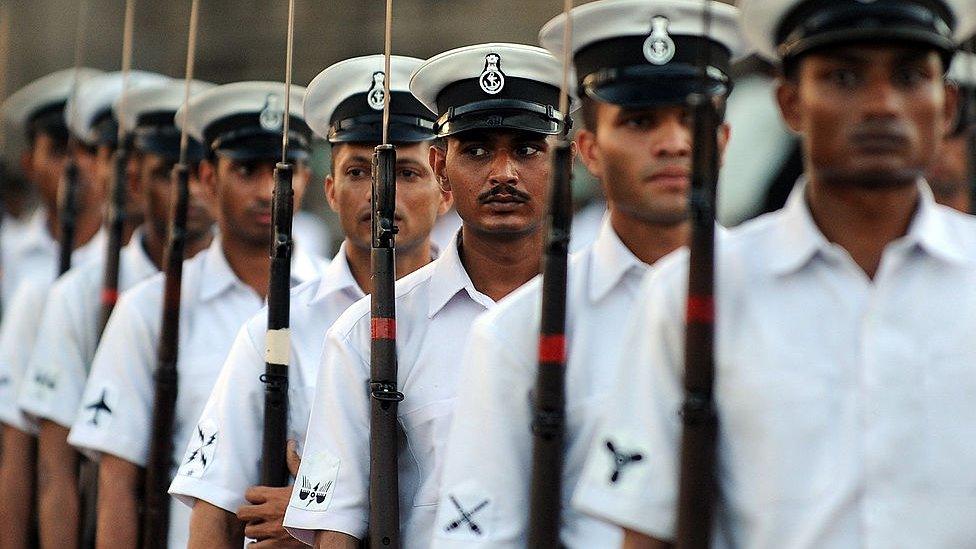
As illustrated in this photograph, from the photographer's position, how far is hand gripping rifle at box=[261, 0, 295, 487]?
5.04 metres

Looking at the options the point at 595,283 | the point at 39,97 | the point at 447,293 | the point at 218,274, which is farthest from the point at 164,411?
the point at 39,97

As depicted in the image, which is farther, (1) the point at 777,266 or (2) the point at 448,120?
(2) the point at 448,120

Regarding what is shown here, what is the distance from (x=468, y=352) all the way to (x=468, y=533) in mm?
410

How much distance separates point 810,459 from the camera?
3234 millimetres

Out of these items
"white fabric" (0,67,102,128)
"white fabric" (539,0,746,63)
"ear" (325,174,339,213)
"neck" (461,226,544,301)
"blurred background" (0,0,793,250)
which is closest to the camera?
A: "white fabric" (539,0,746,63)

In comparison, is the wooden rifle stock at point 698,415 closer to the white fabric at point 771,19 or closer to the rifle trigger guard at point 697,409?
the rifle trigger guard at point 697,409

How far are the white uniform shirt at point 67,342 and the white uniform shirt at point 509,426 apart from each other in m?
3.11

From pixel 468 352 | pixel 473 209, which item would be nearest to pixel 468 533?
pixel 468 352

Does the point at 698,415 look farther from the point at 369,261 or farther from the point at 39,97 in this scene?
the point at 39,97

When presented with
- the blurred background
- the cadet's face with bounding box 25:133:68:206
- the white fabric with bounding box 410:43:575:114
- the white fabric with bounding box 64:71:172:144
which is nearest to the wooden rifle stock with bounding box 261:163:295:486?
the white fabric with bounding box 410:43:575:114

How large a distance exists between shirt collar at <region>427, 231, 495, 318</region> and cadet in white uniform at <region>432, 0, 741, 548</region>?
0.51 metres

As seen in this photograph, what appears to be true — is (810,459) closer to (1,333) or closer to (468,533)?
(468,533)

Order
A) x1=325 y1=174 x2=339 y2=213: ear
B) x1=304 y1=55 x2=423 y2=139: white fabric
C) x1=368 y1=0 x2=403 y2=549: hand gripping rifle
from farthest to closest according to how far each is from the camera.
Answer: x1=325 y1=174 x2=339 y2=213: ear, x1=304 y1=55 x2=423 y2=139: white fabric, x1=368 y1=0 x2=403 y2=549: hand gripping rifle

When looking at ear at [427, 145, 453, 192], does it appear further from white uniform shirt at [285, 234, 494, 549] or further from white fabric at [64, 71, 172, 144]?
white fabric at [64, 71, 172, 144]
